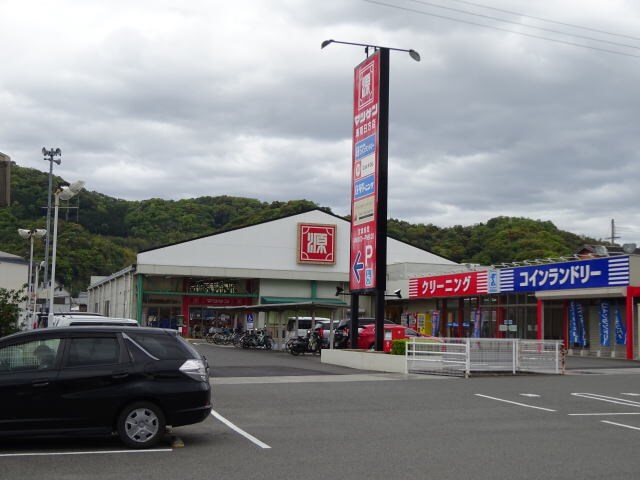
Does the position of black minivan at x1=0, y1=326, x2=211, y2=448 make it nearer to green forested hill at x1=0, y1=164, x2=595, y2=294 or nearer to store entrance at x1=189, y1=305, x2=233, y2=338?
store entrance at x1=189, y1=305, x2=233, y2=338

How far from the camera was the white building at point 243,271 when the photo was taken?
58938mm

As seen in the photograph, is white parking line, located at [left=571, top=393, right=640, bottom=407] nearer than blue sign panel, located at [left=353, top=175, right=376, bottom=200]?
Yes

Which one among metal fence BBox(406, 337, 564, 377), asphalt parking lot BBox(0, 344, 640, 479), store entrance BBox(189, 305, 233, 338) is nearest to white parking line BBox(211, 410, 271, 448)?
asphalt parking lot BBox(0, 344, 640, 479)

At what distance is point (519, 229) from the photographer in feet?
267

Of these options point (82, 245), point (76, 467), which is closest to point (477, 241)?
point (82, 245)

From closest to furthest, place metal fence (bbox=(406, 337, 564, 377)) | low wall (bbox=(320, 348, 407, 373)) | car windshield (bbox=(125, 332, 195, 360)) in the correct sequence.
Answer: car windshield (bbox=(125, 332, 195, 360))
metal fence (bbox=(406, 337, 564, 377))
low wall (bbox=(320, 348, 407, 373))

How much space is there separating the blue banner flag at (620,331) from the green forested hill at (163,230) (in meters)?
40.5

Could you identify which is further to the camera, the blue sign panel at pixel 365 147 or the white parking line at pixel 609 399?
the blue sign panel at pixel 365 147

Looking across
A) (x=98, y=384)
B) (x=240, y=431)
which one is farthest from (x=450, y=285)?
(x=98, y=384)

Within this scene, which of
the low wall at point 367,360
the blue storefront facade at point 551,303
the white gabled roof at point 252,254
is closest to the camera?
the low wall at point 367,360

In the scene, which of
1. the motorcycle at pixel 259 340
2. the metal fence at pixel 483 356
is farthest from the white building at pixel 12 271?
the metal fence at pixel 483 356

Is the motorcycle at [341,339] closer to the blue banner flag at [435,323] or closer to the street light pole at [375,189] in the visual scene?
the street light pole at [375,189]

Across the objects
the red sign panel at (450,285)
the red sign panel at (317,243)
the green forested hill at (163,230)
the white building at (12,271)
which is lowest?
the red sign panel at (450,285)

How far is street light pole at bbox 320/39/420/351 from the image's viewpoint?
26078 mm
